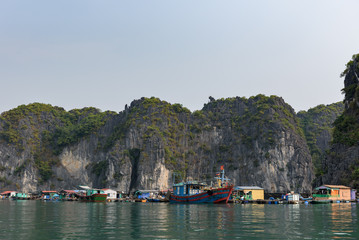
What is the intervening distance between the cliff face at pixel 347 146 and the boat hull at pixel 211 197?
81.1 feet

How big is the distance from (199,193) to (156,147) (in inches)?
2326

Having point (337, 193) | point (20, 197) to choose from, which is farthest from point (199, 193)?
point (20, 197)

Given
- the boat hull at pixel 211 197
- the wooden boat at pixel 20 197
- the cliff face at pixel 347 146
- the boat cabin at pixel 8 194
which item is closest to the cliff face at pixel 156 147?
the boat cabin at pixel 8 194

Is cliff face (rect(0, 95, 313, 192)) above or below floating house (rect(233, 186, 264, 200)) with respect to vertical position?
above

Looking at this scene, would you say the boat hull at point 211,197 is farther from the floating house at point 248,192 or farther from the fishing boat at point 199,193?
the floating house at point 248,192

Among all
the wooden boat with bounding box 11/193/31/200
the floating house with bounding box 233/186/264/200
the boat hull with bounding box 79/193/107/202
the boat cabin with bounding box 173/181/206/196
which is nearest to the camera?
the boat cabin with bounding box 173/181/206/196

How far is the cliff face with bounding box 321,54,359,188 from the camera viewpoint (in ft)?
232

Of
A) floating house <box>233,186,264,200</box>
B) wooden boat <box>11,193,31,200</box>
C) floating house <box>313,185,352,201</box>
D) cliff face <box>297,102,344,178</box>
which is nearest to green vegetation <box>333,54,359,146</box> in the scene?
floating house <box>313,185,352,201</box>

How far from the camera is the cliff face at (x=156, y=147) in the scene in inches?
4998

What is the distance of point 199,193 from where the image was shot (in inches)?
2852

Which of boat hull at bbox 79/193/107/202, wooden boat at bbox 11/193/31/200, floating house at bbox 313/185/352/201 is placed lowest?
wooden boat at bbox 11/193/31/200

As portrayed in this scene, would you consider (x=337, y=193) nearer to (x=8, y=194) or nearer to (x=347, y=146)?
(x=347, y=146)

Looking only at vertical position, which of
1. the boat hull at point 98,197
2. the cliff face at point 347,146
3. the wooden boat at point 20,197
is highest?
the cliff face at point 347,146

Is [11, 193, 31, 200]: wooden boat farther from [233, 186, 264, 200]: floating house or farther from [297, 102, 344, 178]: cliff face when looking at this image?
[297, 102, 344, 178]: cliff face
